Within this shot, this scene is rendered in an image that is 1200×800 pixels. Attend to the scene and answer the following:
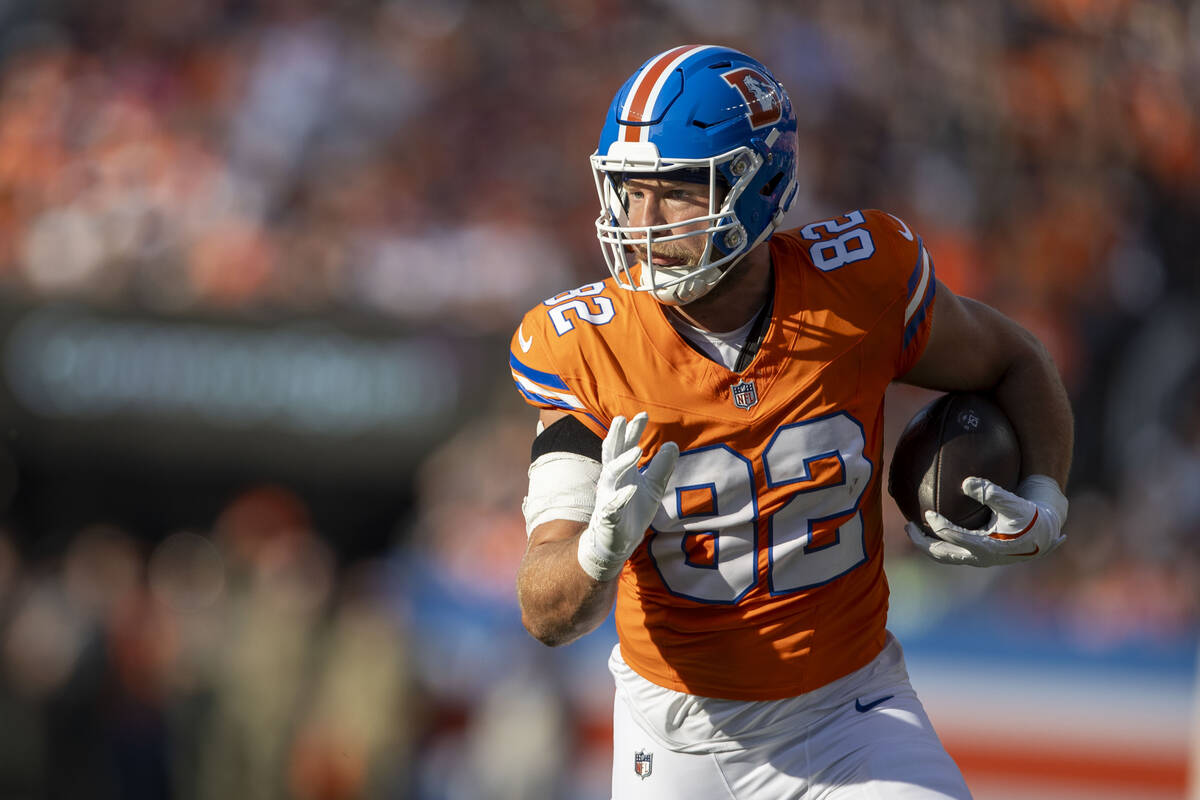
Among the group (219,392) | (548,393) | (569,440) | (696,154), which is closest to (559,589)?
(569,440)

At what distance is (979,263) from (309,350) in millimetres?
3921

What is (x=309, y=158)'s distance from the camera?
8492 millimetres

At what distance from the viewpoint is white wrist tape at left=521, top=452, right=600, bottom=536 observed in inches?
104

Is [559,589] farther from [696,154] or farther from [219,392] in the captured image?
→ [219,392]

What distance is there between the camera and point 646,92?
2785 mm

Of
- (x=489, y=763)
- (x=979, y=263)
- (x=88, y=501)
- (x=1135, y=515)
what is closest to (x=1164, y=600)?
(x=1135, y=515)

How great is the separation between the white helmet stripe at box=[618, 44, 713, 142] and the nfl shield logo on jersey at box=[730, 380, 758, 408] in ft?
1.76

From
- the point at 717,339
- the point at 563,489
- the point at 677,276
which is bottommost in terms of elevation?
the point at 563,489

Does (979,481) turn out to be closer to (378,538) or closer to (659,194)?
(659,194)

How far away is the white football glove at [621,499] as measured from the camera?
235 centimetres

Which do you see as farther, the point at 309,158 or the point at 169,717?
the point at 309,158

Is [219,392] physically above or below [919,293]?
below

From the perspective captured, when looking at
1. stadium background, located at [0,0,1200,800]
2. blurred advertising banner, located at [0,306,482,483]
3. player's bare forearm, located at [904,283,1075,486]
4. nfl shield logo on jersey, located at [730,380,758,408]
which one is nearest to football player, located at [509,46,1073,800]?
nfl shield logo on jersey, located at [730,380,758,408]

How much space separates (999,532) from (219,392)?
5881 millimetres
